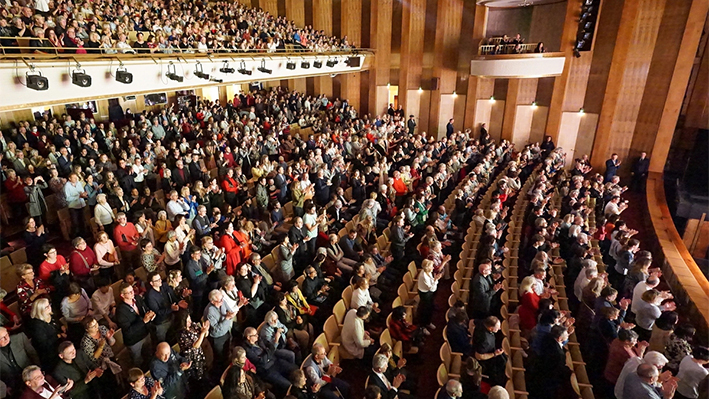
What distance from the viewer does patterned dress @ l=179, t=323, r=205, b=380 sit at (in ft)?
9.28

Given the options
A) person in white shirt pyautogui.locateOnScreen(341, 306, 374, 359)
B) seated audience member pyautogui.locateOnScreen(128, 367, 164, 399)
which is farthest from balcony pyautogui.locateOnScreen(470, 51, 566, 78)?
seated audience member pyautogui.locateOnScreen(128, 367, 164, 399)

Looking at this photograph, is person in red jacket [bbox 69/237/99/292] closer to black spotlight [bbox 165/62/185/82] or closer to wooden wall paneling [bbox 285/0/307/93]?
black spotlight [bbox 165/62/185/82]

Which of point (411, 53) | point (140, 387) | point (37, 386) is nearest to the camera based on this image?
point (37, 386)

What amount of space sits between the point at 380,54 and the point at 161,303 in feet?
38.4

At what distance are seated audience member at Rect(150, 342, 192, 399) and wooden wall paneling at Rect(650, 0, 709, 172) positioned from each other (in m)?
10.7

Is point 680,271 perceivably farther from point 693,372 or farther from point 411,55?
point 411,55

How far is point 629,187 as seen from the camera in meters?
9.60

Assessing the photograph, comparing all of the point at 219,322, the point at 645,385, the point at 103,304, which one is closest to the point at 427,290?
the point at 645,385

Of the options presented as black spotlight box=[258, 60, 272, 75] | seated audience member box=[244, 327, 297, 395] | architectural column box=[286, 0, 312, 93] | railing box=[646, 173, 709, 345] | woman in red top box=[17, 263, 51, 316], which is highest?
architectural column box=[286, 0, 312, 93]

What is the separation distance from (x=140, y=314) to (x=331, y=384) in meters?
1.56

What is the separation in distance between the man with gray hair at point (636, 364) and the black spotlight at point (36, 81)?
20.7ft

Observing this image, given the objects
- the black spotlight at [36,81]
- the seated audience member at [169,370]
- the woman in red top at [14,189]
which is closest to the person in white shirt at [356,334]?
the seated audience member at [169,370]

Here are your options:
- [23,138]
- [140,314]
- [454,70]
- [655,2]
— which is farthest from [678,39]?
[23,138]

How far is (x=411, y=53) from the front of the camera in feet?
41.6
